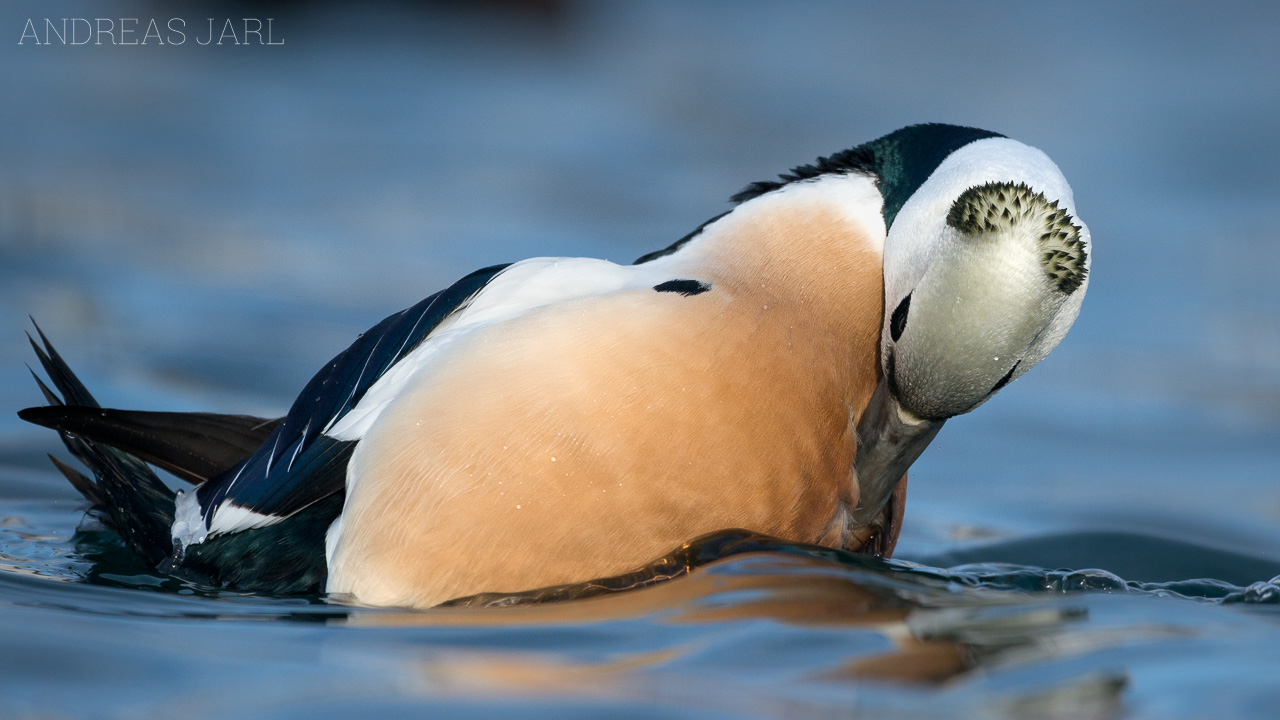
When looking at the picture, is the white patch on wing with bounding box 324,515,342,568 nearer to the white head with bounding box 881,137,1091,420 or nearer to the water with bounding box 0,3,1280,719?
the water with bounding box 0,3,1280,719

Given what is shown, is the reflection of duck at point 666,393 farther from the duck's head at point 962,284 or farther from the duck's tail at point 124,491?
the duck's tail at point 124,491

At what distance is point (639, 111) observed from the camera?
1116 cm

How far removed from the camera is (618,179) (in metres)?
9.41

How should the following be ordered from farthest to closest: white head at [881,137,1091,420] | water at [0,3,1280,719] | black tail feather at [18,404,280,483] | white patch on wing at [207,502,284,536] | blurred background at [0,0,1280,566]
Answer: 1. blurred background at [0,0,1280,566]
2. black tail feather at [18,404,280,483]
3. white patch on wing at [207,502,284,536]
4. white head at [881,137,1091,420]
5. water at [0,3,1280,719]

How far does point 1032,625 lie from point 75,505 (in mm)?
3421

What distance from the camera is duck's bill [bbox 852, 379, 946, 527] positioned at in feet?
12.1

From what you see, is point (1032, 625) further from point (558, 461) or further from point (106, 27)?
point (106, 27)

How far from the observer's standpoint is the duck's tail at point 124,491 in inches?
166

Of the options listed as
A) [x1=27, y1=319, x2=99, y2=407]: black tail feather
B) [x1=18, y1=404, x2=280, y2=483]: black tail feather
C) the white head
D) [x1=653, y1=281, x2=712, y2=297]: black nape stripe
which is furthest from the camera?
[x1=27, y1=319, x2=99, y2=407]: black tail feather

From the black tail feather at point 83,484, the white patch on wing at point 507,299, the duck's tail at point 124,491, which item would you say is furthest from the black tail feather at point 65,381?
the white patch on wing at point 507,299

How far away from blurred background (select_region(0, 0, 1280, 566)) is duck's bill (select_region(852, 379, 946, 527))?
120cm

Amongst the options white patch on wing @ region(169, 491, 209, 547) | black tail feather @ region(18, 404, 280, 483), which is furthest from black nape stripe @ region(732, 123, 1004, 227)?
white patch on wing @ region(169, 491, 209, 547)

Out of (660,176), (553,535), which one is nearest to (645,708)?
(553,535)

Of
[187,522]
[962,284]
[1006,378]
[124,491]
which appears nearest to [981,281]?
[962,284]
